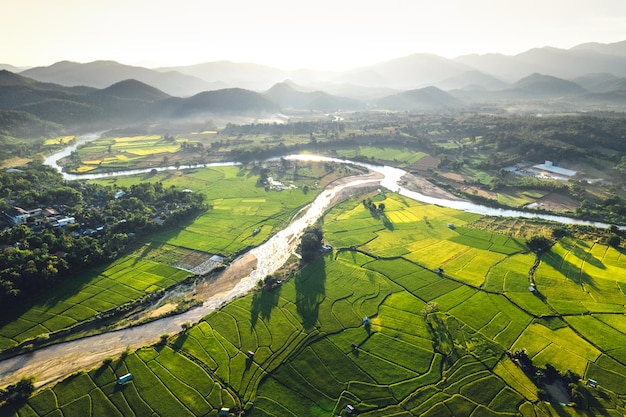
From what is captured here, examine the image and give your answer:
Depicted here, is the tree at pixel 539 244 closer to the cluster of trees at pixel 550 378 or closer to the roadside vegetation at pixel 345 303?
the roadside vegetation at pixel 345 303

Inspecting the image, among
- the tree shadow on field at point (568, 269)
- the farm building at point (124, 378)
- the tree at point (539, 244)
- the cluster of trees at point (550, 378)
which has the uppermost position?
the tree at point (539, 244)

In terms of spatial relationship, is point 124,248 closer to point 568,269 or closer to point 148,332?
point 148,332

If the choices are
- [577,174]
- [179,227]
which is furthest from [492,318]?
[577,174]

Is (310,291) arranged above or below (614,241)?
below

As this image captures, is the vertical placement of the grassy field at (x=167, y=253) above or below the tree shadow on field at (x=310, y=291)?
above

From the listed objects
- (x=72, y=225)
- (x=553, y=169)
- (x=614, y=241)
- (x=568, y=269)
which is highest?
(x=553, y=169)

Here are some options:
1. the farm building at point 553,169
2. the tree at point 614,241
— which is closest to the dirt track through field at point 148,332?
the tree at point 614,241

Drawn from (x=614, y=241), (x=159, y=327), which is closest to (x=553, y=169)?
(x=614, y=241)
